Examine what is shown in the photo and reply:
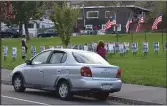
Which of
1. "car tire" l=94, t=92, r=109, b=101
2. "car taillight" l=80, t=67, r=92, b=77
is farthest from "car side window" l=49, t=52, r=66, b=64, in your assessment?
"car tire" l=94, t=92, r=109, b=101

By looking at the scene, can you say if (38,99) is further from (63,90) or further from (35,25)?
(35,25)

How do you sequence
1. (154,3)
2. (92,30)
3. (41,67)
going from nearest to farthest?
(41,67)
(154,3)
(92,30)

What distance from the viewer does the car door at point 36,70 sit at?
1442 cm

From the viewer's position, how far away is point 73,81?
43.0 feet

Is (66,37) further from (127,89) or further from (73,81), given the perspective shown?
(73,81)

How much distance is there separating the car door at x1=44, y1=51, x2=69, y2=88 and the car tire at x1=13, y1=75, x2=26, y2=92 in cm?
146

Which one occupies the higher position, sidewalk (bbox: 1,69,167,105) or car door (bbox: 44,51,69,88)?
car door (bbox: 44,51,69,88)

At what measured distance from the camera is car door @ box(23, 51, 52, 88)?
1442cm

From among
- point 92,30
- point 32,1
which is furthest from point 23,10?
point 92,30

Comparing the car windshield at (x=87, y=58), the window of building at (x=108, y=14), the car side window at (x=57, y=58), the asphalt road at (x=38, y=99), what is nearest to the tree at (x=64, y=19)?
the asphalt road at (x=38, y=99)

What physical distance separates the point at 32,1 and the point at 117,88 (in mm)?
51842

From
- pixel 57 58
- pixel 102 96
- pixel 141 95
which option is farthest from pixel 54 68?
pixel 141 95

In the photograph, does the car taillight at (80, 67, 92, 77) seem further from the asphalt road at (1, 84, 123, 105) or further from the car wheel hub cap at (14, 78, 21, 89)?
the car wheel hub cap at (14, 78, 21, 89)

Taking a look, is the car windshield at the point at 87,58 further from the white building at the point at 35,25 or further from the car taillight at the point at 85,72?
the white building at the point at 35,25
